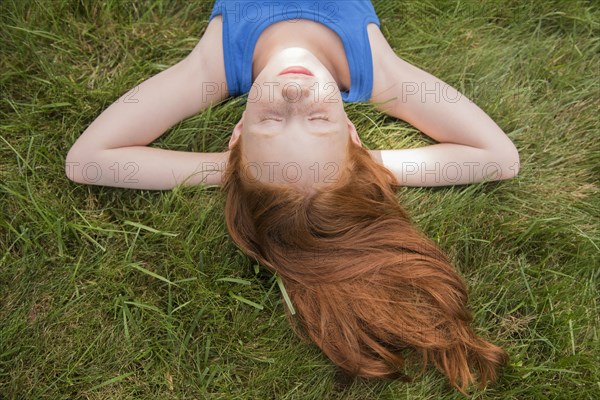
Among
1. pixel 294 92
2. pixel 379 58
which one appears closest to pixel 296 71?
pixel 294 92

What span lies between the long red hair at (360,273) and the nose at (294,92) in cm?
29

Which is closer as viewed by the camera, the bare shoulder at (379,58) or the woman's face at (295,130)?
the woman's face at (295,130)

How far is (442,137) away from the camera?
94.0 inches

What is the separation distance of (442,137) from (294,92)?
31.9 inches

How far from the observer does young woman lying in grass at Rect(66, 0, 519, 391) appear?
6.39ft

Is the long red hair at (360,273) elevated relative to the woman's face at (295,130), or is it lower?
lower

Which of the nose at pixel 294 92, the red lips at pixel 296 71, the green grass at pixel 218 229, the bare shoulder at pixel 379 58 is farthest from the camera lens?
the bare shoulder at pixel 379 58

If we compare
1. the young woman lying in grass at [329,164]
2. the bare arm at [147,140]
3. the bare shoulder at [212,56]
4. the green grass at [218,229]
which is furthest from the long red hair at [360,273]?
the bare shoulder at [212,56]

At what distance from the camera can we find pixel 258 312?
7.39ft

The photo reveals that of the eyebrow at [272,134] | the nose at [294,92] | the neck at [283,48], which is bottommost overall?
the eyebrow at [272,134]

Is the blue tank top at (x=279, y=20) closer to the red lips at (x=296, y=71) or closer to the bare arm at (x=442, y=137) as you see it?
the bare arm at (x=442, y=137)

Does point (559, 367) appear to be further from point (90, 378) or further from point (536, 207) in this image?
point (90, 378)

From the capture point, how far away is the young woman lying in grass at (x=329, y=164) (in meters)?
Result: 1.95

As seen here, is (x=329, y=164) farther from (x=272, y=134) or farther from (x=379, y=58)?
(x=379, y=58)
